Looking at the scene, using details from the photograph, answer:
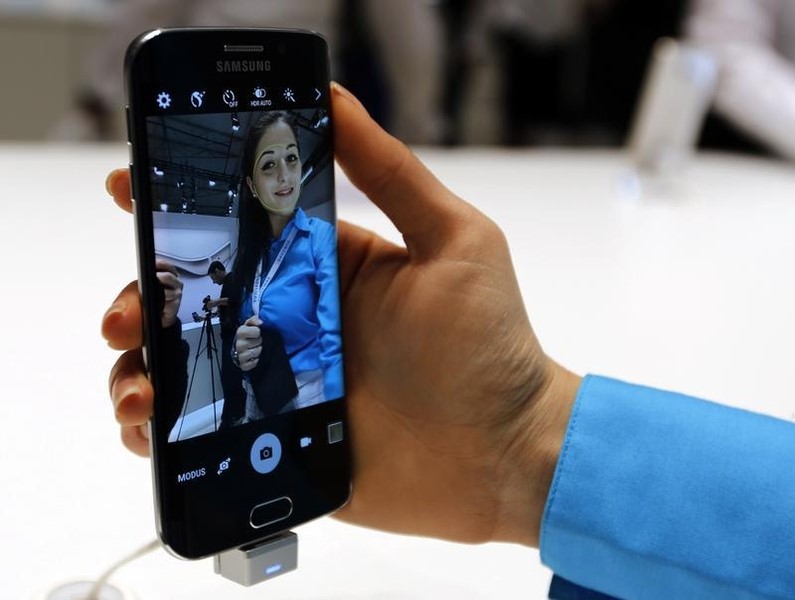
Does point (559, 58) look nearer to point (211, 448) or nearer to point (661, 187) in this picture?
point (661, 187)

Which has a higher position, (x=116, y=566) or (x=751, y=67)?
(x=751, y=67)

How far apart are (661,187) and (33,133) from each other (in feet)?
7.52

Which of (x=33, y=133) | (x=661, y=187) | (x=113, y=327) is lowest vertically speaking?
(x=33, y=133)

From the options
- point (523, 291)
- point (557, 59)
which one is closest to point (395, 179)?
point (523, 291)

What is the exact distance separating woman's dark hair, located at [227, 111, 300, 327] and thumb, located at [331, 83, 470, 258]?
0.19 feet

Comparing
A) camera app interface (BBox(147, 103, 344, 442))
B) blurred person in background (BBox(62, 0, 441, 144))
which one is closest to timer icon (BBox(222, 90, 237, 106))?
camera app interface (BBox(147, 103, 344, 442))

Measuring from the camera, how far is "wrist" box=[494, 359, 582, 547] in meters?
0.51

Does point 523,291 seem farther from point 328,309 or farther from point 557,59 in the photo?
point 557,59

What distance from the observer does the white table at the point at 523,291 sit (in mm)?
493

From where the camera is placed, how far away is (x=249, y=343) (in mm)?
438

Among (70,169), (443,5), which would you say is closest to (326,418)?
(70,169)

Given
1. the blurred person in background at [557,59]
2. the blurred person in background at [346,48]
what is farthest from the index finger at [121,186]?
the blurred person in background at [557,59]

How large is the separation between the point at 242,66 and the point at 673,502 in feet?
1.00

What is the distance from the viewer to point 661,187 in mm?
1357
